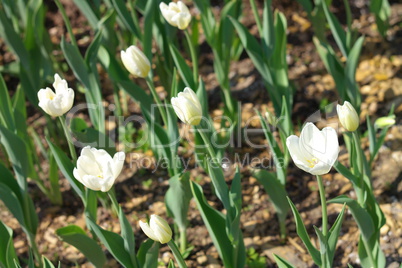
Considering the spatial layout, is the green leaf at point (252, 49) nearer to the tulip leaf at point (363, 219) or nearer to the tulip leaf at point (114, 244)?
the tulip leaf at point (363, 219)

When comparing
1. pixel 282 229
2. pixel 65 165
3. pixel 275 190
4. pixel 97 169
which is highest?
pixel 97 169

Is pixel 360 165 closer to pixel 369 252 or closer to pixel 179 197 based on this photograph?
pixel 369 252

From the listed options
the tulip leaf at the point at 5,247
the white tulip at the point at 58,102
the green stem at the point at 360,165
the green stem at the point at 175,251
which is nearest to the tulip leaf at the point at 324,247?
the green stem at the point at 360,165

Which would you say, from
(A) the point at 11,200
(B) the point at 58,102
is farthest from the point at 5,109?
(B) the point at 58,102

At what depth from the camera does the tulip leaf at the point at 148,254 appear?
1986 millimetres

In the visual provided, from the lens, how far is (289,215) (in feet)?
8.36

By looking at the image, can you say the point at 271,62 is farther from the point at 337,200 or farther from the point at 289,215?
the point at 337,200

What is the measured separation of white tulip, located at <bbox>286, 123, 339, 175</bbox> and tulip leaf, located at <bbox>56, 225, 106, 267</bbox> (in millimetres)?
749

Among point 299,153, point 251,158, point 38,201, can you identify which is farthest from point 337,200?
point 38,201

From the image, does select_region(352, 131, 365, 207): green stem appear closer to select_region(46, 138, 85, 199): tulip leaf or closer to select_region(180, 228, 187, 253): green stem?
select_region(180, 228, 187, 253): green stem

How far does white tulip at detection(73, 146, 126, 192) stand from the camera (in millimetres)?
1743

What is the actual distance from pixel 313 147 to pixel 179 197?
637mm

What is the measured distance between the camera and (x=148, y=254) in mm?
1987

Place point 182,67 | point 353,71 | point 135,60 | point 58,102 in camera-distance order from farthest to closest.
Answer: point 353,71, point 182,67, point 135,60, point 58,102
